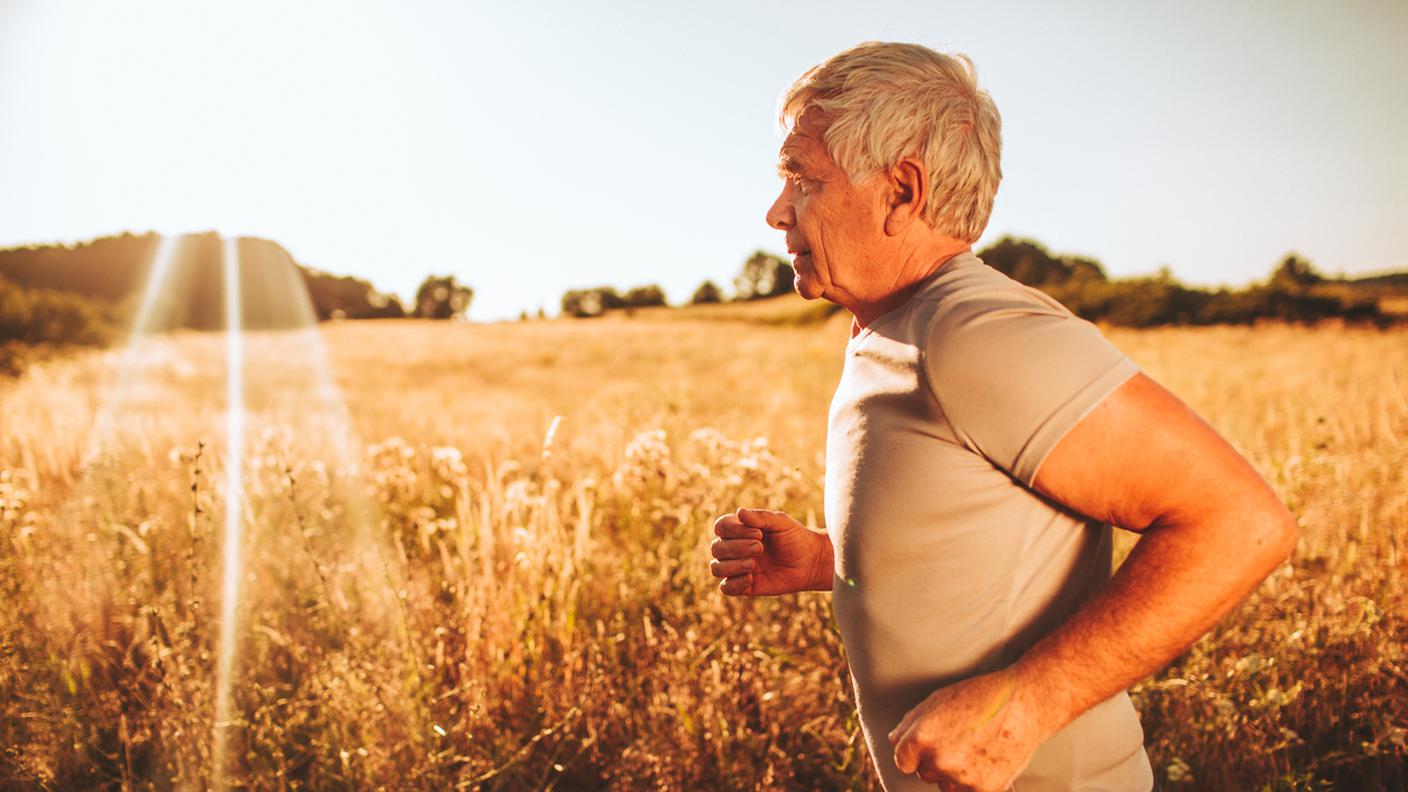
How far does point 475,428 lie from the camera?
7.28 metres

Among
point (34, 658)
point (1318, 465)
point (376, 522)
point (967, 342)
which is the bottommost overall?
point (34, 658)

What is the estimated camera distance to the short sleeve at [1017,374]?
88cm

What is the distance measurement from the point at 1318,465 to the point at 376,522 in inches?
198

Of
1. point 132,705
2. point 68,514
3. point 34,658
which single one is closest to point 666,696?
point 132,705

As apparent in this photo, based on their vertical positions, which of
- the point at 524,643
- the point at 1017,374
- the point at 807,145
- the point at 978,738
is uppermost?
the point at 807,145

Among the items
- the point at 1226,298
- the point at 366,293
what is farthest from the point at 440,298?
the point at 1226,298

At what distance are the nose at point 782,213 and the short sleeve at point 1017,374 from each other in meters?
0.48

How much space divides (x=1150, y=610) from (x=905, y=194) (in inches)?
27.9

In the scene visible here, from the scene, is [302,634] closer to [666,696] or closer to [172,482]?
[666,696]

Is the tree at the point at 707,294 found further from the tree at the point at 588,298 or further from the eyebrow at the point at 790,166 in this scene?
the eyebrow at the point at 790,166

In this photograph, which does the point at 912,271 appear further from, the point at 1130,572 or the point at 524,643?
the point at 524,643

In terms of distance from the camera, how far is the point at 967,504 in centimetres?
101

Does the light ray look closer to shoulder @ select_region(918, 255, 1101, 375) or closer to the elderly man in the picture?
the elderly man

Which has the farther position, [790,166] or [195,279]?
[195,279]
